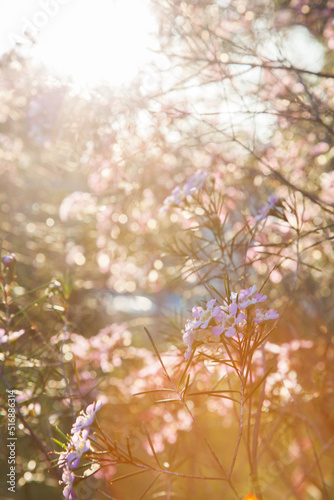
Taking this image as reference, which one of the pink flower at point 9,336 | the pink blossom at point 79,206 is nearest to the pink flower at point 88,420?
the pink flower at point 9,336

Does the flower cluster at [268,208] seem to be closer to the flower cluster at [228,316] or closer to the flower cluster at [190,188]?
the flower cluster at [190,188]

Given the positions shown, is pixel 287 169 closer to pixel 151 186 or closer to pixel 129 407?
pixel 151 186

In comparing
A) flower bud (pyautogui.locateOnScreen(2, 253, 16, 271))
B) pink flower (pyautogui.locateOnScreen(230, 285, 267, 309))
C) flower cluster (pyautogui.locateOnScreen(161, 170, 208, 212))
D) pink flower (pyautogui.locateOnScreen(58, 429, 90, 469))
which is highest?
flower cluster (pyautogui.locateOnScreen(161, 170, 208, 212))

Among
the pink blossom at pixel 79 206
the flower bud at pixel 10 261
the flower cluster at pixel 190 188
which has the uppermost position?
the pink blossom at pixel 79 206

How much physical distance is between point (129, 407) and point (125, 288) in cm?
125

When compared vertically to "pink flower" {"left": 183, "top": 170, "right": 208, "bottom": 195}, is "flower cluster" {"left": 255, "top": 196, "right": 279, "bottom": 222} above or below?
below

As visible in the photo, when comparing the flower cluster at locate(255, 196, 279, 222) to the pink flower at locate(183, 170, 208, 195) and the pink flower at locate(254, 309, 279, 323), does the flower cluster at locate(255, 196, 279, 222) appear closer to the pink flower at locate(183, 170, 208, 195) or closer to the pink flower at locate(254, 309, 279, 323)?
the pink flower at locate(183, 170, 208, 195)

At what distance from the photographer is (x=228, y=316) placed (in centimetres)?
90

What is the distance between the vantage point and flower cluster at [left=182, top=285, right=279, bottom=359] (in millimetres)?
886

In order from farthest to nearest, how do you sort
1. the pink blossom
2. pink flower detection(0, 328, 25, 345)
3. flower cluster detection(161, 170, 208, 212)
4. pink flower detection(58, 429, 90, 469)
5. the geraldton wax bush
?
the pink blossom, the geraldton wax bush, flower cluster detection(161, 170, 208, 212), pink flower detection(0, 328, 25, 345), pink flower detection(58, 429, 90, 469)

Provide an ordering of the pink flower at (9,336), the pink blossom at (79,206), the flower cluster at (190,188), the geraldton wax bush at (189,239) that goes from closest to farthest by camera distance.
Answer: the pink flower at (9,336), the flower cluster at (190,188), the geraldton wax bush at (189,239), the pink blossom at (79,206)

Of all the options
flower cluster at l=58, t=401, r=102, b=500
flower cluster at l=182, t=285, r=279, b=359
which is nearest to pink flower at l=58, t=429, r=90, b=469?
flower cluster at l=58, t=401, r=102, b=500

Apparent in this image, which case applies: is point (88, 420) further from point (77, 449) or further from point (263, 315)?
point (263, 315)

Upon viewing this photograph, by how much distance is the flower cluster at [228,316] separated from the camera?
0.89m
